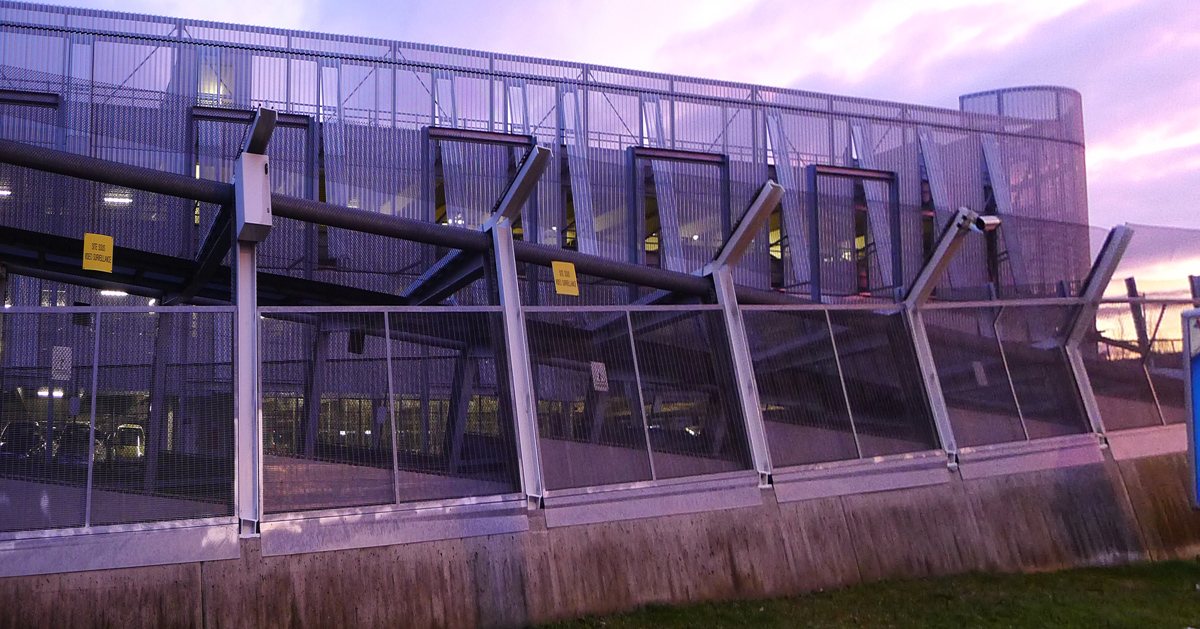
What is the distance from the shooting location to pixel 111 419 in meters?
7.78

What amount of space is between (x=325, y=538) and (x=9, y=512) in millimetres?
2397

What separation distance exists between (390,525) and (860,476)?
512 cm

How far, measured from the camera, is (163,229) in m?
18.8

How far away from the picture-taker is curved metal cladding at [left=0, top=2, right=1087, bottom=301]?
1936 centimetres

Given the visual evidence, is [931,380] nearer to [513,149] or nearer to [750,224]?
[750,224]

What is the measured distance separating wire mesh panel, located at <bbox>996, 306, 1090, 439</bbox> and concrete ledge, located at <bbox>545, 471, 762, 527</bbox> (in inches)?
167

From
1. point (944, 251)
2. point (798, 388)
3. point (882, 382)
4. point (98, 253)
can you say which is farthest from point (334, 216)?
point (944, 251)

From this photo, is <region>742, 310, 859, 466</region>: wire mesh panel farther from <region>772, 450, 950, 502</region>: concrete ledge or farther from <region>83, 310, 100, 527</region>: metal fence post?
<region>83, 310, 100, 527</region>: metal fence post

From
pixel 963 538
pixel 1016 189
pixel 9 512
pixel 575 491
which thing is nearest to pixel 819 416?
pixel 963 538

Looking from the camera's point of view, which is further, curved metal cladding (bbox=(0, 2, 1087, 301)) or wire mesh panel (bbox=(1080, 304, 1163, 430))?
curved metal cladding (bbox=(0, 2, 1087, 301))

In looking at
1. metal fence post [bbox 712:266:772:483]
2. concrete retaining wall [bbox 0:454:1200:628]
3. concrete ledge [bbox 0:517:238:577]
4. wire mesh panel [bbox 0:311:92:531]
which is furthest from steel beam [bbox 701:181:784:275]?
wire mesh panel [bbox 0:311:92:531]

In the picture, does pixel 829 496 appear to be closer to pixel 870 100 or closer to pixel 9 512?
pixel 9 512

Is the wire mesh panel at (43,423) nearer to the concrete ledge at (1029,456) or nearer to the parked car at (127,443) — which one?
the parked car at (127,443)

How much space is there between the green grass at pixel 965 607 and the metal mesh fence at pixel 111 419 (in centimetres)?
342
